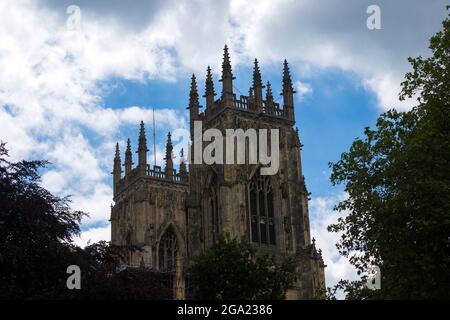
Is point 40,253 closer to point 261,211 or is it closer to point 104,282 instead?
point 104,282

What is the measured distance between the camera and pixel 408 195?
27.2 metres

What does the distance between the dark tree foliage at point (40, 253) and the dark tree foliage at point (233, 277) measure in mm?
3982

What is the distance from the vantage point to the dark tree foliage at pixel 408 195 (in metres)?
26.2

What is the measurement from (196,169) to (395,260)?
34.6 m

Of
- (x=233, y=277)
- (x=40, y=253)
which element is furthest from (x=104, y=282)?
(x=233, y=277)

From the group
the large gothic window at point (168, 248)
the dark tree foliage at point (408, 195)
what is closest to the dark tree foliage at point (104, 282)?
the dark tree foliage at point (408, 195)

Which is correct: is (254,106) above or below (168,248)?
above

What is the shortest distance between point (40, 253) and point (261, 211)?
29.2m

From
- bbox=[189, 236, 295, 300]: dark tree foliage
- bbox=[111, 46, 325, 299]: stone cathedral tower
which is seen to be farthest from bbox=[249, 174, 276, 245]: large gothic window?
bbox=[189, 236, 295, 300]: dark tree foliage

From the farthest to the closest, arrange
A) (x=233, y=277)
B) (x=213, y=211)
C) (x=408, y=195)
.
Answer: (x=213, y=211) → (x=233, y=277) → (x=408, y=195)

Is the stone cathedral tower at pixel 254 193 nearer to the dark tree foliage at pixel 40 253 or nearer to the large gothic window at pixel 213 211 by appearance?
the large gothic window at pixel 213 211

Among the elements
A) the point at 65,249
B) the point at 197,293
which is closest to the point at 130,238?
the point at 197,293

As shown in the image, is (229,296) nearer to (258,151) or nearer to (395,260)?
(395,260)

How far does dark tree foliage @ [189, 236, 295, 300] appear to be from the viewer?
36.5 m
